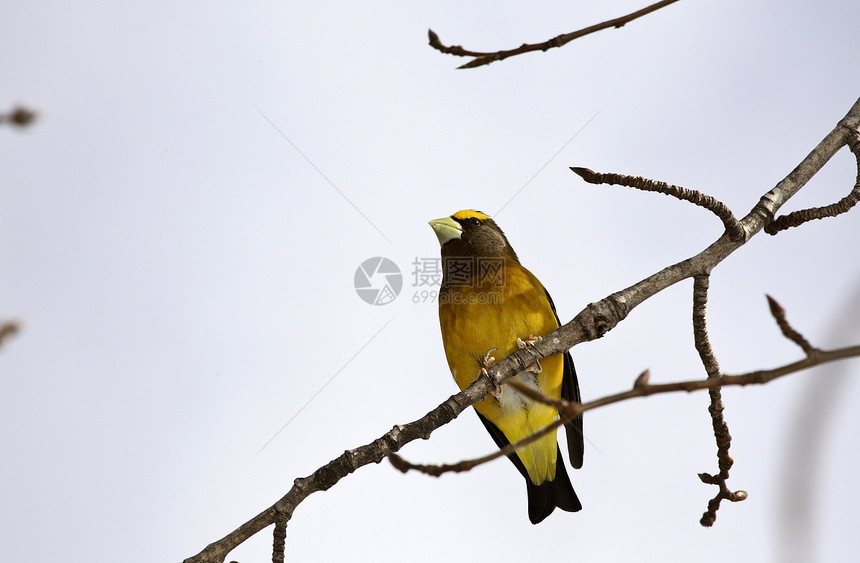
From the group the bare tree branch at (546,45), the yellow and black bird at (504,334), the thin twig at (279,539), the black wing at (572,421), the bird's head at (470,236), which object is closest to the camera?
the bare tree branch at (546,45)

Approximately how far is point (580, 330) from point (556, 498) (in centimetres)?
237

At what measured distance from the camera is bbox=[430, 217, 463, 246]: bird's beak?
4973 mm

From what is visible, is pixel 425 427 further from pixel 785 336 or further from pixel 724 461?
pixel 785 336

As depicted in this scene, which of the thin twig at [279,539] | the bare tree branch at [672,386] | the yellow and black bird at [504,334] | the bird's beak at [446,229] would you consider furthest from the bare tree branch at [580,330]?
the bird's beak at [446,229]

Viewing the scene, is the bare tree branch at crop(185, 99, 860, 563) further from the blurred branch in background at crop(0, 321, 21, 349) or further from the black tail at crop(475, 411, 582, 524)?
the black tail at crop(475, 411, 582, 524)

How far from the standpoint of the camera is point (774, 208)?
296 centimetres

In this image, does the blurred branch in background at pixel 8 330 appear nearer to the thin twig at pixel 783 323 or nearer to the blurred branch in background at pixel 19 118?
the blurred branch in background at pixel 19 118

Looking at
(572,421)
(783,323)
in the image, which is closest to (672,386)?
(783,323)

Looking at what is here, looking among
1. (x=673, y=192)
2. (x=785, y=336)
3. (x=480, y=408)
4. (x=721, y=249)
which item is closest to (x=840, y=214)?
(x=721, y=249)

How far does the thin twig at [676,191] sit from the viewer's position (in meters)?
2.64

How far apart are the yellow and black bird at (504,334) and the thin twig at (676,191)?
153 centimetres

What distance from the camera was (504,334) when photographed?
420cm

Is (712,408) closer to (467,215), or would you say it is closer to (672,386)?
(672,386)

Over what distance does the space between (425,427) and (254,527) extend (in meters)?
0.76
